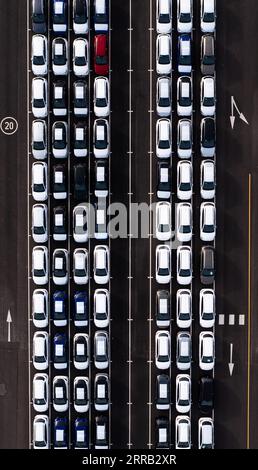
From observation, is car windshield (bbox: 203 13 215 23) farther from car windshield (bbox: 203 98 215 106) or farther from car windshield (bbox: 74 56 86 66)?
car windshield (bbox: 74 56 86 66)

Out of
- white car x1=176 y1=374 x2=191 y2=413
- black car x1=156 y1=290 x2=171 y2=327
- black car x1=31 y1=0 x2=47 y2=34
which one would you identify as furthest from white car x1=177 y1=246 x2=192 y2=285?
black car x1=31 y1=0 x2=47 y2=34

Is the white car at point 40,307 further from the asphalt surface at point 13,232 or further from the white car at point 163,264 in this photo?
the white car at point 163,264

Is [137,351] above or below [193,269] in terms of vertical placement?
below

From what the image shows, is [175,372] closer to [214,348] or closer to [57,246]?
[214,348]

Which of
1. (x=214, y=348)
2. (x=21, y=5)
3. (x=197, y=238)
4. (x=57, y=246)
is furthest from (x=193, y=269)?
(x=21, y=5)

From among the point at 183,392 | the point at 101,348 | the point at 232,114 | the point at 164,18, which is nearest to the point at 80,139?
the point at 164,18
